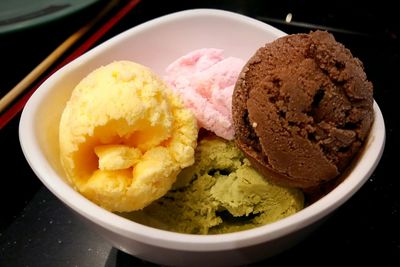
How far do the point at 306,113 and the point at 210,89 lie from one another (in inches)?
6.9

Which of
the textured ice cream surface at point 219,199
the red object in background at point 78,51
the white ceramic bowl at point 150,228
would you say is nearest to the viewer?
the white ceramic bowl at point 150,228

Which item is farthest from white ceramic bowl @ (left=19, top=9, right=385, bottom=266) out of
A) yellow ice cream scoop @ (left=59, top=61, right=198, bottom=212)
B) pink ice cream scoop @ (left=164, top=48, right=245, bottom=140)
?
pink ice cream scoop @ (left=164, top=48, right=245, bottom=140)

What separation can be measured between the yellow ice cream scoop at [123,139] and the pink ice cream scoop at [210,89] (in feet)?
0.17

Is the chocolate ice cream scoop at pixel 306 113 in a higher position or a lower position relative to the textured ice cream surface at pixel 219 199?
higher

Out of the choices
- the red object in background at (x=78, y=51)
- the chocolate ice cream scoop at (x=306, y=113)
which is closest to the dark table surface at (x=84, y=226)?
the red object in background at (x=78, y=51)

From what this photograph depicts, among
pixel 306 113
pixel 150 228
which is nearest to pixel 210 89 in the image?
pixel 306 113

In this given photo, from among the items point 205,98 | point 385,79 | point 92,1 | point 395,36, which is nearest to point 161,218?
point 205,98

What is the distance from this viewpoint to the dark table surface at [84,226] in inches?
31.1

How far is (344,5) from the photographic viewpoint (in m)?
1.31

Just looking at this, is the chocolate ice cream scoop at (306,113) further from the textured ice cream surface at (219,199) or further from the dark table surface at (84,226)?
the dark table surface at (84,226)

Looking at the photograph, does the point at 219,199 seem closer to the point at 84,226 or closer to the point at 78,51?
the point at 84,226

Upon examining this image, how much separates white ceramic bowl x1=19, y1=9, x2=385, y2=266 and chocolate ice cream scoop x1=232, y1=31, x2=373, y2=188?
0.04 metres

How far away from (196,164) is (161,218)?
99 millimetres

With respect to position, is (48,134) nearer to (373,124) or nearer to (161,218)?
(161,218)
